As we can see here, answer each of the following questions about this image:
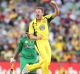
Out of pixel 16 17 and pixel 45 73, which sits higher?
pixel 16 17

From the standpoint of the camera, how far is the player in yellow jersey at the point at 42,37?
1489cm

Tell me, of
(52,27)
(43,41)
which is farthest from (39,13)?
(52,27)

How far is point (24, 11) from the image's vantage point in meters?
25.2

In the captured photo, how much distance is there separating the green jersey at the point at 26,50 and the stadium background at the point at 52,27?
539 cm

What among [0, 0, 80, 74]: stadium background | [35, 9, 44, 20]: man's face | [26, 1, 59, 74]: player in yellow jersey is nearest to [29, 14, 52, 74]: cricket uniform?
[26, 1, 59, 74]: player in yellow jersey

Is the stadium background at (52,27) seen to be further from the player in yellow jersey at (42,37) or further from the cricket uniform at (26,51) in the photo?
the player in yellow jersey at (42,37)

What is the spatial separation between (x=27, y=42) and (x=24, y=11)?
31.7ft

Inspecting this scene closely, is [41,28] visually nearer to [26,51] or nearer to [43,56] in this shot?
[43,56]

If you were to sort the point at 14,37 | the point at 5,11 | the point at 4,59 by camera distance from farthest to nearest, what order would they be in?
the point at 5,11, the point at 14,37, the point at 4,59

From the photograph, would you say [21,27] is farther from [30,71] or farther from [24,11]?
[30,71]

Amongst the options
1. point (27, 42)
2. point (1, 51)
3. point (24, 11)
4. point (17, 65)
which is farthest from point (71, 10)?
point (27, 42)

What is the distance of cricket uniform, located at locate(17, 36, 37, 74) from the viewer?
15617 mm

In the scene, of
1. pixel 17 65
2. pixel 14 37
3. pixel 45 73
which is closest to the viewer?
pixel 45 73

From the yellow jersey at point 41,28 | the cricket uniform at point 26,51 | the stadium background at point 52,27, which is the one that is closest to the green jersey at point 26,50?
the cricket uniform at point 26,51
